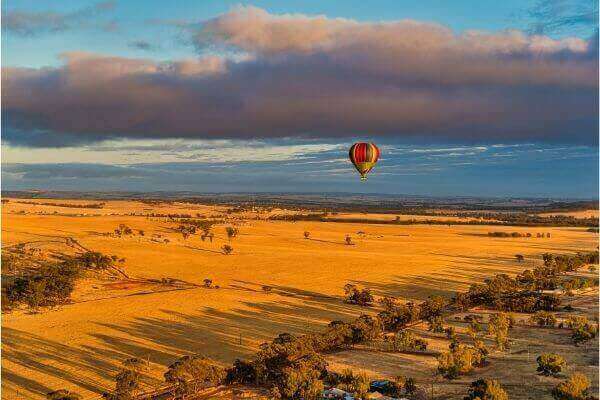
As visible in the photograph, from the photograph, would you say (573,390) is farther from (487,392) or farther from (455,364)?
(455,364)

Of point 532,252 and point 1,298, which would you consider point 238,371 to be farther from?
point 532,252

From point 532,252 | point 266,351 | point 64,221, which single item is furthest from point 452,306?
point 64,221

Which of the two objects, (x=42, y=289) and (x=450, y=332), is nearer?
(x=450, y=332)

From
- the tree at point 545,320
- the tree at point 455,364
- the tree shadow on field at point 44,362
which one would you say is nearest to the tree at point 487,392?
the tree at point 455,364

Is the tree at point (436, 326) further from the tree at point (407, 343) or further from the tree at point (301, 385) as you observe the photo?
the tree at point (301, 385)

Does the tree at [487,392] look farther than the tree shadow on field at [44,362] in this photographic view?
No

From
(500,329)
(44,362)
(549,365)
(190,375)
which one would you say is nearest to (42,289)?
(44,362)

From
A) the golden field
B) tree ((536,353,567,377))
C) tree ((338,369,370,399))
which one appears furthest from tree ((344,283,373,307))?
tree ((536,353,567,377))
